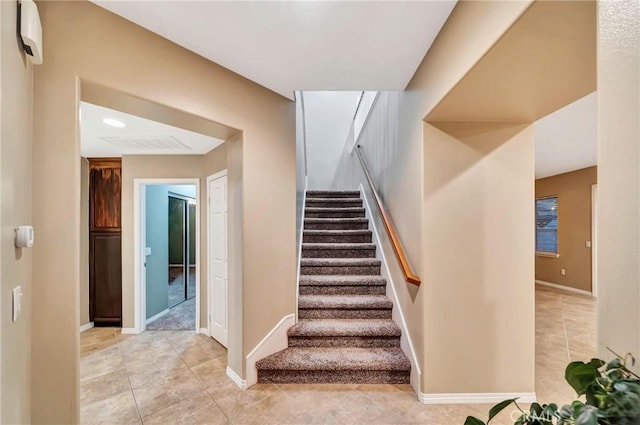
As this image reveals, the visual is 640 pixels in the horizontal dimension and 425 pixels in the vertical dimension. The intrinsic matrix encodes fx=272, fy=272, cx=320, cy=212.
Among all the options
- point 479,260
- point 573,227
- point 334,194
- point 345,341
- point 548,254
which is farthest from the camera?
point 548,254

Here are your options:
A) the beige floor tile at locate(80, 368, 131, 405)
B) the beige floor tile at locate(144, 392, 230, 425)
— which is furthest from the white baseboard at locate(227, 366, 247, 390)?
the beige floor tile at locate(80, 368, 131, 405)

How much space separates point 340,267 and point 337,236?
0.64 meters

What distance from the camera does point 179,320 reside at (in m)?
3.99

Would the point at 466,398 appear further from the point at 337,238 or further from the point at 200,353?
the point at 200,353

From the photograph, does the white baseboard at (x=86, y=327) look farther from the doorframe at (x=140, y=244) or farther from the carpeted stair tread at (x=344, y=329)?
the carpeted stair tread at (x=344, y=329)

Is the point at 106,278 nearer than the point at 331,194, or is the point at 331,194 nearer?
the point at 106,278

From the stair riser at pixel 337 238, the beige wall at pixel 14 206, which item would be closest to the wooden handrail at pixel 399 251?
the stair riser at pixel 337 238

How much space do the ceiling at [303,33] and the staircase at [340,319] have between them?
6.60ft

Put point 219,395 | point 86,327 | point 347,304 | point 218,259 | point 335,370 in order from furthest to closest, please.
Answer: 1. point 86,327
2. point 218,259
3. point 347,304
4. point 335,370
5. point 219,395

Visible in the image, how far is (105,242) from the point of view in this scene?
12.2ft

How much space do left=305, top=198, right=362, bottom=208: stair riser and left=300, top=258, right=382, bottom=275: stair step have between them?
1.45 m

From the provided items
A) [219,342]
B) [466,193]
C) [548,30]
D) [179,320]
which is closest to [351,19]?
[548,30]

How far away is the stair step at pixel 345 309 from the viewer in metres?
2.74

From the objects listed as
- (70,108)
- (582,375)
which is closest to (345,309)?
(582,375)
